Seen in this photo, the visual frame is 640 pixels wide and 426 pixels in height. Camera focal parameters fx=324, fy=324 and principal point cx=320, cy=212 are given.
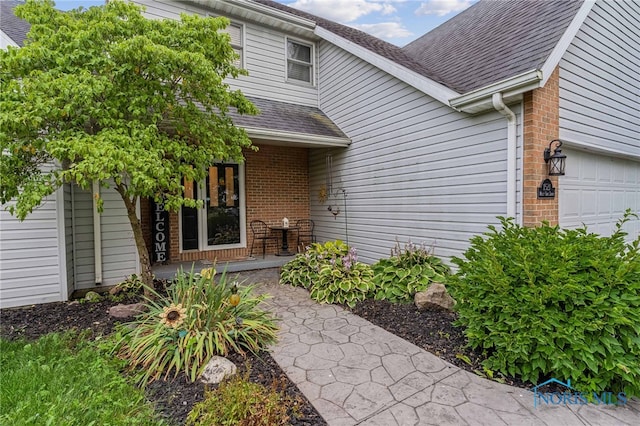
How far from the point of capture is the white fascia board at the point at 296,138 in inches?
243

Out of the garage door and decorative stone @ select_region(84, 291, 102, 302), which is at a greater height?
the garage door

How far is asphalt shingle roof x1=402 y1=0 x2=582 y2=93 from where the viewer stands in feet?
13.8

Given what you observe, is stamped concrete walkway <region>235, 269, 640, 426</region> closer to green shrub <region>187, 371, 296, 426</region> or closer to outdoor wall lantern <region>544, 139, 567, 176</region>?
green shrub <region>187, 371, 296, 426</region>

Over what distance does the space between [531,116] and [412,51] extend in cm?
578

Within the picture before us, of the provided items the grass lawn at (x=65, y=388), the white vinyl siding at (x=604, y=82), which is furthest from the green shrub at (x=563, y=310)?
the grass lawn at (x=65, y=388)

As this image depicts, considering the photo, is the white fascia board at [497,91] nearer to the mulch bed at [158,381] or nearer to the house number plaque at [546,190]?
the house number plaque at [546,190]

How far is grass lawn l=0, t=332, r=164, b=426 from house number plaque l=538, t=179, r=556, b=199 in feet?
14.8

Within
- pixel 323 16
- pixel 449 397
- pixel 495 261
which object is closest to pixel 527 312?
pixel 495 261

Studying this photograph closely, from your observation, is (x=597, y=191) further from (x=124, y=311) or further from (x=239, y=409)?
(x=124, y=311)

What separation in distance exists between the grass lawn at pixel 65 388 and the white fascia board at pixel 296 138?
4218 mm

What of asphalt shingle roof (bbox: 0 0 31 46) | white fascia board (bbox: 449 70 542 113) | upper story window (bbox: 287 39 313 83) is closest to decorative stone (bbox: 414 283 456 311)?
white fascia board (bbox: 449 70 542 113)

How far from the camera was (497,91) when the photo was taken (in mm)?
3875

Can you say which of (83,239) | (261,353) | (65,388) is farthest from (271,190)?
(65,388)

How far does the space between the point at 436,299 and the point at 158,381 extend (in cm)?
320
